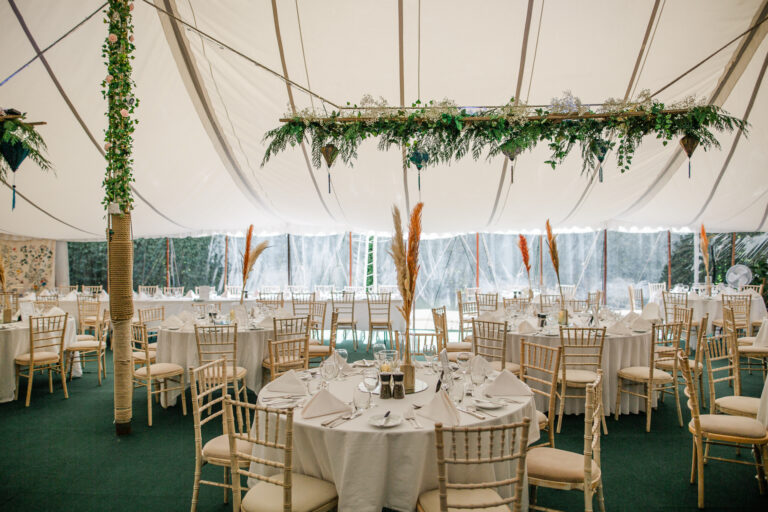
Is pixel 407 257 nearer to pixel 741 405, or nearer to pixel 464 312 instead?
pixel 741 405

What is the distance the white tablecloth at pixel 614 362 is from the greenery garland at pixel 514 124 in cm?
180

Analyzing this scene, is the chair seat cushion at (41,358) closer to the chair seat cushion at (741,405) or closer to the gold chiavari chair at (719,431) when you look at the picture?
the gold chiavari chair at (719,431)

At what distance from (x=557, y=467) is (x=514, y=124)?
2942 millimetres

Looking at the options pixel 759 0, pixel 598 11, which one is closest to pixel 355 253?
pixel 598 11

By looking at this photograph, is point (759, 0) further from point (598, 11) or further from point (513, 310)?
point (513, 310)

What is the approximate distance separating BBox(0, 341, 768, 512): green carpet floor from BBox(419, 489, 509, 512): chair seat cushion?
45.9 inches

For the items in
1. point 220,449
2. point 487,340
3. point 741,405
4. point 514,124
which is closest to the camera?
point 220,449

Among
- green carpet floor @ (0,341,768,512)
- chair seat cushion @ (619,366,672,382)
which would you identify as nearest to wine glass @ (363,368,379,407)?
green carpet floor @ (0,341,768,512)

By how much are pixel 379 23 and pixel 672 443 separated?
5086 mm

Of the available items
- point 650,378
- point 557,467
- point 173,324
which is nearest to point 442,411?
point 557,467

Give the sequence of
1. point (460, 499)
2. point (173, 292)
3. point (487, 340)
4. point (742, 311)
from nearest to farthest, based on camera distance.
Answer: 1. point (460, 499)
2. point (487, 340)
3. point (742, 311)
4. point (173, 292)

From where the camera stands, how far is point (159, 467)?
3631 mm

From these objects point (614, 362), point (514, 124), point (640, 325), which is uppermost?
point (514, 124)

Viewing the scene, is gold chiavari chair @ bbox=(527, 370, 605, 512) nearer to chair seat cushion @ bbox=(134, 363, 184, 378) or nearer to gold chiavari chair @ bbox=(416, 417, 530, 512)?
gold chiavari chair @ bbox=(416, 417, 530, 512)
